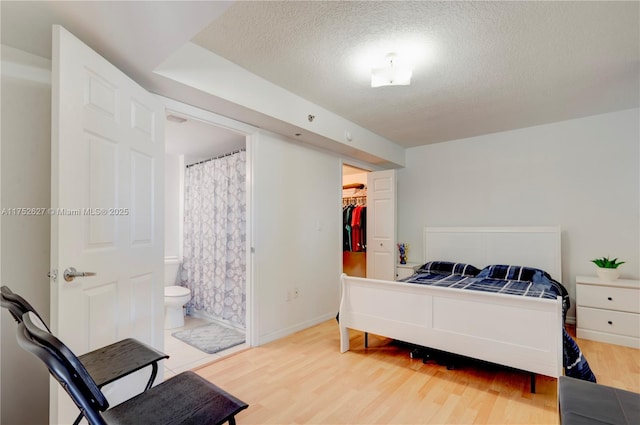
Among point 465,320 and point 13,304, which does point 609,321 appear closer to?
point 465,320

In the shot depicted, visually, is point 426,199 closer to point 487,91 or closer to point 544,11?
point 487,91

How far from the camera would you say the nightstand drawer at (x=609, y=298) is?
2916 mm

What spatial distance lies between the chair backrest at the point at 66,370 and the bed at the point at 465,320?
6.90 ft

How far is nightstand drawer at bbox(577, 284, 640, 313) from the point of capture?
2.92 meters

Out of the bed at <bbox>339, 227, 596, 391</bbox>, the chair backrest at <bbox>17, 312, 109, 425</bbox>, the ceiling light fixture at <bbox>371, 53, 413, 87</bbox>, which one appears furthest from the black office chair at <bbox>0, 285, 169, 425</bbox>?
the ceiling light fixture at <bbox>371, 53, 413, 87</bbox>

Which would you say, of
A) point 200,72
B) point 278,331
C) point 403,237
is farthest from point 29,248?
point 403,237

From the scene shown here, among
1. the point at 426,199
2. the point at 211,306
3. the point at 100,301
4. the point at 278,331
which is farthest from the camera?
the point at 426,199

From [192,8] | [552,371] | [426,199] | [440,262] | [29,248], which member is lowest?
[552,371]

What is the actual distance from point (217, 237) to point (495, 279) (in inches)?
131

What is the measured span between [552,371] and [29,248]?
3.13 metres

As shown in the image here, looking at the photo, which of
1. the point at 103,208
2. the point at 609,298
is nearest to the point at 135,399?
the point at 103,208

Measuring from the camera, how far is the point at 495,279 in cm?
347

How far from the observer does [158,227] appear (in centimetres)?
202

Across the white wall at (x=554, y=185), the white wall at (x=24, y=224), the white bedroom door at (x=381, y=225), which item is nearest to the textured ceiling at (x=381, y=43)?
the white wall at (x=24, y=224)
